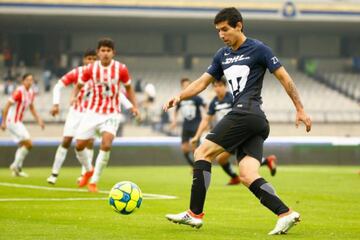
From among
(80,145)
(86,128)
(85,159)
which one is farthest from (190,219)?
(85,159)

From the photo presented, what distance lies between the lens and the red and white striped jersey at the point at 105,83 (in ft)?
54.8

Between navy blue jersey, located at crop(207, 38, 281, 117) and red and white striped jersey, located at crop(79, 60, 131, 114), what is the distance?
6.34m

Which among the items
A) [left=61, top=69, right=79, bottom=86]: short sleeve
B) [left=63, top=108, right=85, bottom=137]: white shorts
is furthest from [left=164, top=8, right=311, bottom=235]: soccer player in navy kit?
[left=63, top=108, right=85, bottom=137]: white shorts

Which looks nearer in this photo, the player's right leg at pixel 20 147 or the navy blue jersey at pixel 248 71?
the navy blue jersey at pixel 248 71

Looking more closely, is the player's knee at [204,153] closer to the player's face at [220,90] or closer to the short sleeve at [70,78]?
the short sleeve at [70,78]

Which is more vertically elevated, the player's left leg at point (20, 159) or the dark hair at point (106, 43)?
the dark hair at point (106, 43)

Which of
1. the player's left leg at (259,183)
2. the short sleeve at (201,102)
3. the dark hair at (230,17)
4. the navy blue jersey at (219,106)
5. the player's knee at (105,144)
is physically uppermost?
the dark hair at (230,17)

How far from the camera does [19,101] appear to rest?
2398cm

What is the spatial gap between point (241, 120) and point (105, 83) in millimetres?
6747

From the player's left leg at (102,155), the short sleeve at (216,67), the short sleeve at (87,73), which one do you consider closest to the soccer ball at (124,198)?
the short sleeve at (216,67)

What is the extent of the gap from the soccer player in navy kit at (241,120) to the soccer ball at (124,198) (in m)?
1.08

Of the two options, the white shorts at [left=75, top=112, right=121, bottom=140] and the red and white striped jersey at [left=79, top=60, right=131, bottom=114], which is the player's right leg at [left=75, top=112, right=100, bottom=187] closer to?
the white shorts at [left=75, top=112, right=121, bottom=140]

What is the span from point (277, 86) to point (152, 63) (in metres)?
7.41

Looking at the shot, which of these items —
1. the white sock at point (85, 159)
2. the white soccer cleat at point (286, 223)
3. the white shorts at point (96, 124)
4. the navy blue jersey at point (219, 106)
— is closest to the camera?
the white soccer cleat at point (286, 223)
